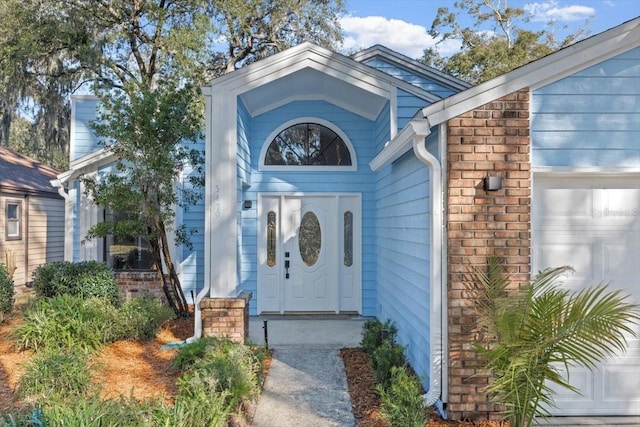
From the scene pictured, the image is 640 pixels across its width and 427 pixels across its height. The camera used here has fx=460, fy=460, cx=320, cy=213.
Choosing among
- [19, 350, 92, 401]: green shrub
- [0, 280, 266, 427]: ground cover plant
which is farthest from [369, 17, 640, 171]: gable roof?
[19, 350, 92, 401]: green shrub

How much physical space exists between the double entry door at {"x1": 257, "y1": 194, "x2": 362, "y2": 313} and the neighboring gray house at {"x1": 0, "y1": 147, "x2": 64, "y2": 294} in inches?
243

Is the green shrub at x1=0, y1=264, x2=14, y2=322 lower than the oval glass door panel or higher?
lower

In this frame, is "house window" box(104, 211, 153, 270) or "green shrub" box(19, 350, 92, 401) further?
"house window" box(104, 211, 153, 270)

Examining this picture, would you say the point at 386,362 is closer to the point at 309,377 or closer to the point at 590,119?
the point at 309,377

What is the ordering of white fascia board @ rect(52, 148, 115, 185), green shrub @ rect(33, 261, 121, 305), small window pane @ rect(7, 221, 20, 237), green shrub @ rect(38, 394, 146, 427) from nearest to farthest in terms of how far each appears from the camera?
green shrub @ rect(38, 394, 146, 427) < green shrub @ rect(33, 261, 121, 305) < white fascia board @ rect(52, 148, 115, 185) < small window pane @ rect(7, 221, 20, 237)

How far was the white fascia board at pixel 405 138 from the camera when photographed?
382 centimetres

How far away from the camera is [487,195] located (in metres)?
3.86

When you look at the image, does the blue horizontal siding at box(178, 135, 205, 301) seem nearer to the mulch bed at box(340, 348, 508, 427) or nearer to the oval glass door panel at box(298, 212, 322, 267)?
the oval glass door panel at box(298, 212, 322, 267)

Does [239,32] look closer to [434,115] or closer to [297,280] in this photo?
[297,280]

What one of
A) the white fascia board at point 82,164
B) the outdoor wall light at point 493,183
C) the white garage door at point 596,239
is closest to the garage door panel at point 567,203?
the white garage door at point 596,239

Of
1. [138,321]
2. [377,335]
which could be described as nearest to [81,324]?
[138,321]

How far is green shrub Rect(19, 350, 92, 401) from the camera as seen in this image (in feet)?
13.2

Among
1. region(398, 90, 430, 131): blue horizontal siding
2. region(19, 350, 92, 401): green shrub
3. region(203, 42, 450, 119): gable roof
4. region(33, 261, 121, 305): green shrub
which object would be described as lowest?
region(19, 350, 92, 401): green shrub

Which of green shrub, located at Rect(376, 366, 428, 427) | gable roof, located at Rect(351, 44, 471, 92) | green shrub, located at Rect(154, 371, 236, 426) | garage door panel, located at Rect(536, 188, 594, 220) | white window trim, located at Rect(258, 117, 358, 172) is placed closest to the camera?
green shrub, located at Rect(154, 371, 236, 426)
